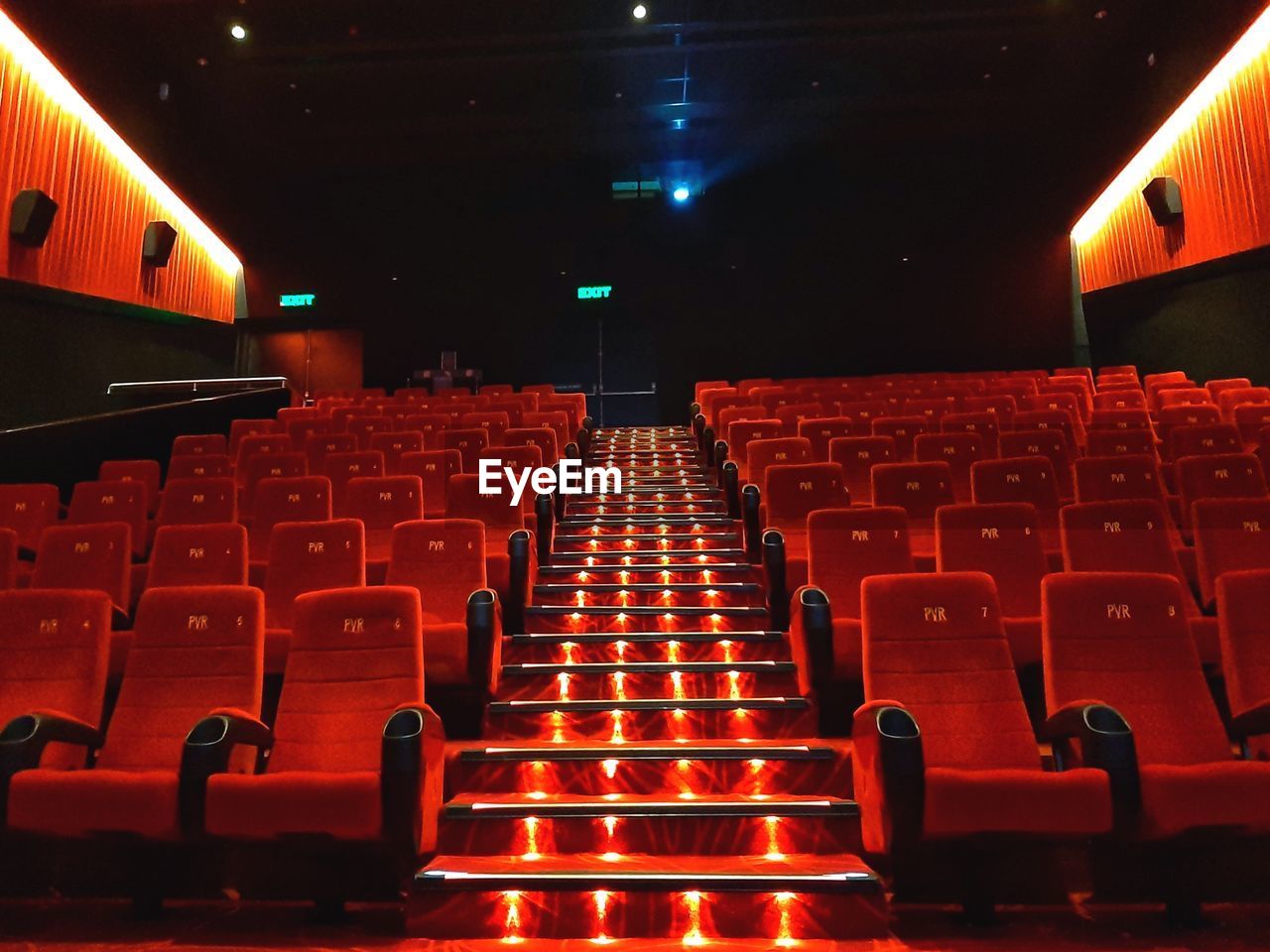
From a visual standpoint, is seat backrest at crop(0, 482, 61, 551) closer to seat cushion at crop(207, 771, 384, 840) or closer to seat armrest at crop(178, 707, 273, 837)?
seat armrest at crop(178, 707, 273, 837)

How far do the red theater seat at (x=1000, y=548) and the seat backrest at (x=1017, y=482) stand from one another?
0.52 meters

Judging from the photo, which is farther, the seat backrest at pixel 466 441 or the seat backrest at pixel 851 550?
the seat backrest at pixel 466 441

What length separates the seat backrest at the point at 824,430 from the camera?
12.5ft

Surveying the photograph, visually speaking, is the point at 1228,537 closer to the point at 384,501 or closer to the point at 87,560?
the point at 384,501

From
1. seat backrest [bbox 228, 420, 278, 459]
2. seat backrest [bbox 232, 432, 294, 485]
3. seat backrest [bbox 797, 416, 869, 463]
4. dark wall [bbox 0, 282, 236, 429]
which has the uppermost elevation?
dark wall [bbox 0, 282, 236, 429]

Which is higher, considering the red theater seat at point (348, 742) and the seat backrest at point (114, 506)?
the seat backrest at point (114, 506)

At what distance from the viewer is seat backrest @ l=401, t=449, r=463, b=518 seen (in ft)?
11.3

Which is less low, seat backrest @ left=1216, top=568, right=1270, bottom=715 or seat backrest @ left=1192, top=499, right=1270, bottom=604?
seat backrest @ left=1192, top=499, right=1270, bottom=604

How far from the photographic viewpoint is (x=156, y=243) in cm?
638

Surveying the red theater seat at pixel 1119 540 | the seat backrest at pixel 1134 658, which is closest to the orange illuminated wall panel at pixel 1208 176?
the red theater seat at pixel 1119 540

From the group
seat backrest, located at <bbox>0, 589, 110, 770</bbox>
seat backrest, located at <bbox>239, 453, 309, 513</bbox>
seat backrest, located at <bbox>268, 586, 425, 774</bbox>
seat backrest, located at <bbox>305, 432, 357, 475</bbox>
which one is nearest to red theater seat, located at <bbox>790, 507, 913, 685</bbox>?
seat backrest, located at <bbox>268, 586, 425, 774</bbox>

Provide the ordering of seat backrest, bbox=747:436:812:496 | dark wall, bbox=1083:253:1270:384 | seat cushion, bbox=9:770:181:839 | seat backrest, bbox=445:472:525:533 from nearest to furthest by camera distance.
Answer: seat cushion, bbox=9:770:181:839 → seat backrest, bbox=445:472:525:533 → seat backrest, bbox=747:436:812:496 → dark wall, bbox=1083:253:1270:384

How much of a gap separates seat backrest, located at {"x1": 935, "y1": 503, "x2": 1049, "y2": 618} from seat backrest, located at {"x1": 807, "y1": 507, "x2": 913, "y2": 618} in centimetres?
11
